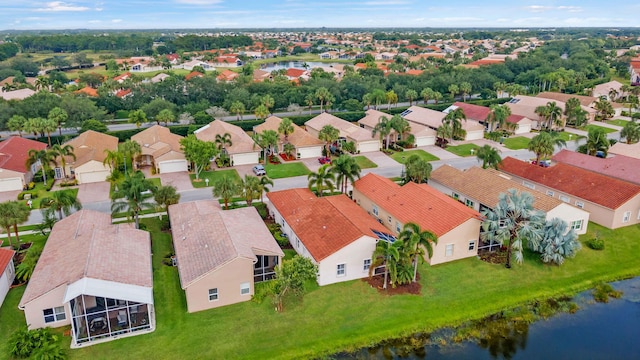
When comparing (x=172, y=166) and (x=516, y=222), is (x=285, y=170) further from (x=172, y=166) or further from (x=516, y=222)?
(x=516, y=222)

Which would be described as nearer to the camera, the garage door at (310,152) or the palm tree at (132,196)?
the palm tree at (132,196)

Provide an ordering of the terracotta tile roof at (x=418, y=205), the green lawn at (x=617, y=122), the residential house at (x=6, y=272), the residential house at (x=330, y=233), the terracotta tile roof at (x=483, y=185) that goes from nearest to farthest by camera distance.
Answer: the residential house at (x=6, y=272)
the residential house at (x=330, y=233)
the terracotta tile roof at (x=418, y=205)
the terracotta tile roof at (x=483, y=185)
the green lawn at (x=617, y=122)

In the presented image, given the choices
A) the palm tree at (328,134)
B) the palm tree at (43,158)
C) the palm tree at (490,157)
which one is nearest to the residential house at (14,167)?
the palm tree at (43,158)

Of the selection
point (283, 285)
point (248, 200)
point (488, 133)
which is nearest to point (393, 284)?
point (283, 285)

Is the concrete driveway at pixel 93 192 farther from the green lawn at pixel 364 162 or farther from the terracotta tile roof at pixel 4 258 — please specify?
the green lawn at pixel 364 162

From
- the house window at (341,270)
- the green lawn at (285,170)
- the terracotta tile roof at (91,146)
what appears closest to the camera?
the house window at (341,270)

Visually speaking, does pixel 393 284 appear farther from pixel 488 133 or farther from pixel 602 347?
pixel 488 133

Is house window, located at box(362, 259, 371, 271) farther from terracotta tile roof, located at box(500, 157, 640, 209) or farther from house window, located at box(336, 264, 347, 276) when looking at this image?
terracotta tile roof, located at box(500, 157, 640, 209)

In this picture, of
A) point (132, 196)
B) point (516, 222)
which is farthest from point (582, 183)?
point (132, 196)
